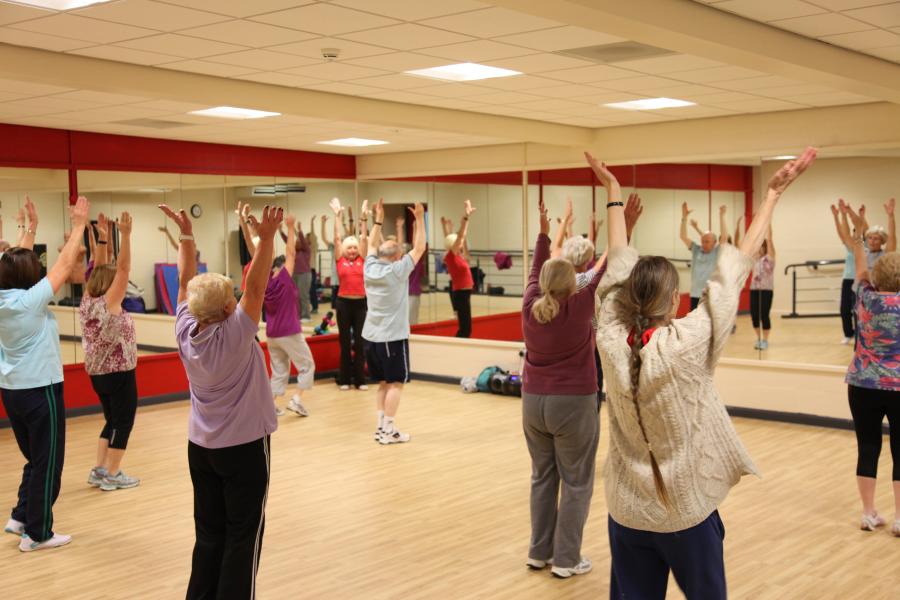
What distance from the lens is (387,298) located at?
7570 mm

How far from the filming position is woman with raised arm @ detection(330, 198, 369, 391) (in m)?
9.99

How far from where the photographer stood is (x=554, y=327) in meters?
4.43

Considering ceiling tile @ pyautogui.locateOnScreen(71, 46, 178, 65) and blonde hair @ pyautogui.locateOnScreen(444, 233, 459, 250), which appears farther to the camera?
blonde hair @ pyautogui.locateOnScreen(444, 233, 459, 250)

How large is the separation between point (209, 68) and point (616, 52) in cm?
261

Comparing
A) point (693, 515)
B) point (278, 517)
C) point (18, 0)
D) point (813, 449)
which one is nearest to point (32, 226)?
point (18, 0)

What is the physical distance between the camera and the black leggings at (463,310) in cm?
1111

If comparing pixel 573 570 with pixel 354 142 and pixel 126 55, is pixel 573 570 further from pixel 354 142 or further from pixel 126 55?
pixel 354 142

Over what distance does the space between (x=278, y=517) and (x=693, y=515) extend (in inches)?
147

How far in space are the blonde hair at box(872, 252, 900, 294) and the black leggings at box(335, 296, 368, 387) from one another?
6.11 m

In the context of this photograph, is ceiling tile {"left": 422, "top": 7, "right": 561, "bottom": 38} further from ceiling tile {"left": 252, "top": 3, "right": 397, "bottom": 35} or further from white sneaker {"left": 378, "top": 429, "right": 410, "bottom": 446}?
white sneaker {"left": 378, "top": 429, "right": 410, "bottom": 446}

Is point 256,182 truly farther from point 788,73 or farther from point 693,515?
point 693,515

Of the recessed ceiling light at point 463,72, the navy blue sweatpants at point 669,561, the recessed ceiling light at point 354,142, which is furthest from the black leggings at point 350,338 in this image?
the navy blue sweatpants at point 669,561

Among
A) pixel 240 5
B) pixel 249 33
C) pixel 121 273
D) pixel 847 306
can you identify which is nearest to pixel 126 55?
pixel 249 33

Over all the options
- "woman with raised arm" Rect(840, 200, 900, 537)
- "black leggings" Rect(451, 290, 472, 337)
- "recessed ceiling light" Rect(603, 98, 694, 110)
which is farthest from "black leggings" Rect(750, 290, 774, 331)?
"woman with raised arm" Rect(840, 200, 900, 537)
